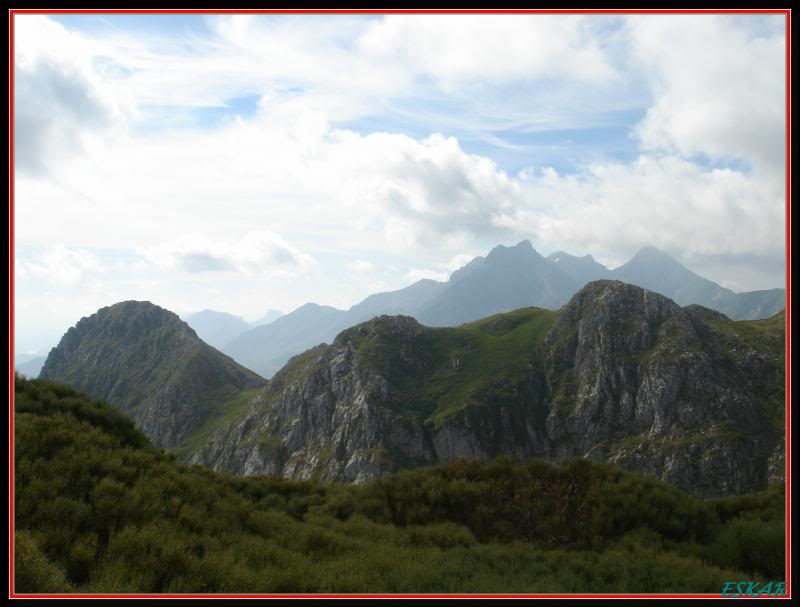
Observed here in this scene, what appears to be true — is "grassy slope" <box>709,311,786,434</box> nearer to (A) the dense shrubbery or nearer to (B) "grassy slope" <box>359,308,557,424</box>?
(B) "grassy slope" <box>359,308,557,424</box>

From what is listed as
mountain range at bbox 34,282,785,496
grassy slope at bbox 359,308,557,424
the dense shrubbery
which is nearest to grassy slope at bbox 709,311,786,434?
mountain range at bbox 34,282,785,496

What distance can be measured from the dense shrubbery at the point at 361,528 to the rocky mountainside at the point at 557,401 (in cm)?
9214

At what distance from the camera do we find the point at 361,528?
1872 cm

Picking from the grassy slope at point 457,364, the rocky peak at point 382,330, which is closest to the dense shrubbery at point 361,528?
the grassy slope at point 457,364

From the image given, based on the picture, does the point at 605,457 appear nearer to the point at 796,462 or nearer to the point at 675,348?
the point at 675,348

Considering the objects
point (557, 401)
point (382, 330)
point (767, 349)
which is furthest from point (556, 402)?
point (382, 330)

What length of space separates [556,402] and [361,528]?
137m

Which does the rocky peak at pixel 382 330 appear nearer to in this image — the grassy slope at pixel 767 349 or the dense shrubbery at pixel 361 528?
the grassy slope at pixel 767 349

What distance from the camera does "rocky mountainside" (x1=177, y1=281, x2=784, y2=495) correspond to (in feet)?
393

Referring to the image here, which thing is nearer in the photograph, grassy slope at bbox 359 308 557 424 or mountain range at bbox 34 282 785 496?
mountain range at bbox 34 282 785 496

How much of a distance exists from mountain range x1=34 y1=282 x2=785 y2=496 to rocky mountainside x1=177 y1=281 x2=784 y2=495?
391mm

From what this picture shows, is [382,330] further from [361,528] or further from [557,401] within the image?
[361,528]

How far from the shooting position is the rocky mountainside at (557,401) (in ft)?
393

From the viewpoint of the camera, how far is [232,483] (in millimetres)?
24375
